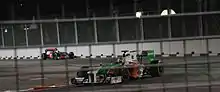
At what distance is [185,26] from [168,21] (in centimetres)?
29

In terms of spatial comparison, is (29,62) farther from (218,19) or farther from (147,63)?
(218,19)

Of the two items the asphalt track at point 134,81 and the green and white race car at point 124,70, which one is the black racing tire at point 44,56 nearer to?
the asphalt track at point 134,81

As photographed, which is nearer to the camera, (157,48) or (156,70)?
(157,48)

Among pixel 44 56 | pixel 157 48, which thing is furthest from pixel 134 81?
pixel 44 56

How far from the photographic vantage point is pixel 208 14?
3879 millimetres

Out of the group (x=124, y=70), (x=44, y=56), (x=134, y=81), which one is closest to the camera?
(x=44, y=56)

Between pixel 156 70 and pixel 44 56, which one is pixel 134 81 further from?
pixel 44 56

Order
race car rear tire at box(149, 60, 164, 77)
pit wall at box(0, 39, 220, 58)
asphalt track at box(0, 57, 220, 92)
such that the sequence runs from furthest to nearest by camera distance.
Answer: race car rear tire at box(149, 60, 164, 77) → asphalt track at box(0, 57, 220, 92) → pit wall at box(0, 39, 220, 58)

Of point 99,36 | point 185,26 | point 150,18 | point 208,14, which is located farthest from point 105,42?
point 208,14

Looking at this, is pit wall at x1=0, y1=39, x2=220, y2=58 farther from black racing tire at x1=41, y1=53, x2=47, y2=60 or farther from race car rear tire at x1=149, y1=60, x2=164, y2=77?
race car rear tire at x1=149, y1=60, x2=164, y2=77

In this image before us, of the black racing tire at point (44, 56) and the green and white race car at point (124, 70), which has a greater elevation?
the black racing tire at point (44, 56)

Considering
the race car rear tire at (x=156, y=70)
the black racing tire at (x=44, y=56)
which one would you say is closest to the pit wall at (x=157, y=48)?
the black racing tire at (x=44, y=56)

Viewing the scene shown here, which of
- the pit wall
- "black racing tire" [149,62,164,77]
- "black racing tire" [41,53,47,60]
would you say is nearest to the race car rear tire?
"black racing tire" [149,62,164,77]

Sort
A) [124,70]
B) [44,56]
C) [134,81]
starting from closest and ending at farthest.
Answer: [44,56]
[134,81]
[124,70]
